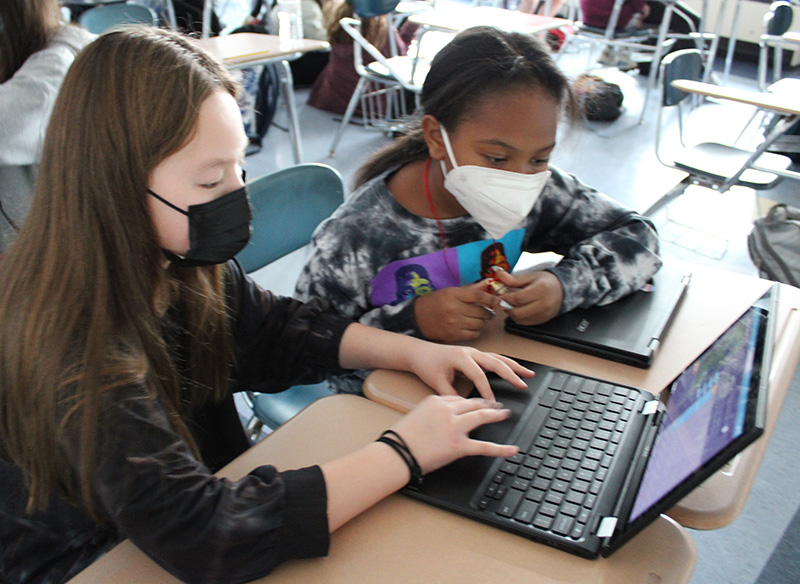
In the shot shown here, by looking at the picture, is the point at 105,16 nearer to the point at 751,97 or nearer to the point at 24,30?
the point at 24,30

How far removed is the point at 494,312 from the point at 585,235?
301mm

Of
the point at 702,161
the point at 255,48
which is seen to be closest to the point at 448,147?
the point at 702,161

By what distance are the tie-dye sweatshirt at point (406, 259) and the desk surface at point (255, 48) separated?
1.92m

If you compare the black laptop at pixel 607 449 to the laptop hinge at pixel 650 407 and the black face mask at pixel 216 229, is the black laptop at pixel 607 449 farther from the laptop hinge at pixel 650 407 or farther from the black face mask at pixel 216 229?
the black face mask at pixel 216 229

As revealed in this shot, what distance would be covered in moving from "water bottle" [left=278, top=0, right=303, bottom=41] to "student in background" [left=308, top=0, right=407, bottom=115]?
23.9 inches

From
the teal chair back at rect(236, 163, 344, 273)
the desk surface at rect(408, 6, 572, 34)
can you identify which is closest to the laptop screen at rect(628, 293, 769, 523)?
the teal chair back at rect(236, 163, 344, 273)

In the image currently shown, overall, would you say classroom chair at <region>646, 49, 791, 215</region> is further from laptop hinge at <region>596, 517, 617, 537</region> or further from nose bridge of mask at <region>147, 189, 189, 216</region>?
nose bridge of mask at <region>147, 189, 189, 216</region>

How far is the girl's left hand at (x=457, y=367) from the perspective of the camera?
2.81 feet

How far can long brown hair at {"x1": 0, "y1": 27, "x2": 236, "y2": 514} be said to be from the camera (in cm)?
67

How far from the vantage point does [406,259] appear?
1159mm

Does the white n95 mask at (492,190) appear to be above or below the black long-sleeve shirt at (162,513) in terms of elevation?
above

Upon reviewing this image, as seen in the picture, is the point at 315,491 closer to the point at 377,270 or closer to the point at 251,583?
the point at 251,583

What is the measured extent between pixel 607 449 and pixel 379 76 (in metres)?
3.03

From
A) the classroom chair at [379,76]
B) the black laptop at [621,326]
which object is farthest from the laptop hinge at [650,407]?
the classroom chair at [379,76]
